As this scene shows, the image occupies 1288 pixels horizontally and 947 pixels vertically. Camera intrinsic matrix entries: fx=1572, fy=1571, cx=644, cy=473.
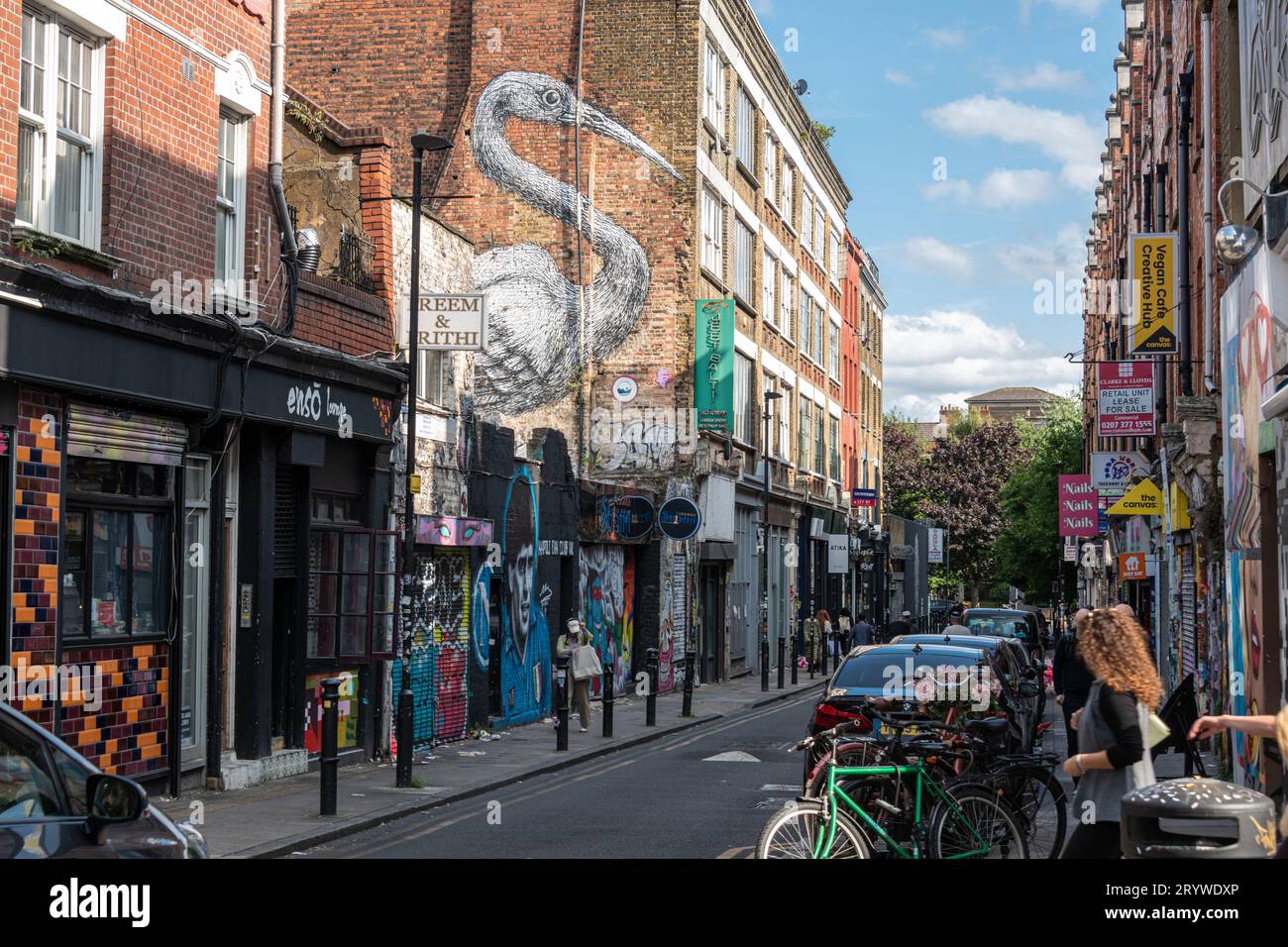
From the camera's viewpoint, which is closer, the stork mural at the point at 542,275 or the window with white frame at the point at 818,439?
the stork mural at the point at 542,275

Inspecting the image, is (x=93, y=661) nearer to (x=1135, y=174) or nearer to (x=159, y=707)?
(x=159, y=707)

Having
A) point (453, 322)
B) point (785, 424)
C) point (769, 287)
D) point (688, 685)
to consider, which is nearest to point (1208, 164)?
point (453, 322)

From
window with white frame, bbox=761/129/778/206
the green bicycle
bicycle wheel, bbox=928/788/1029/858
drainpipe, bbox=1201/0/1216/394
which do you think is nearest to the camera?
the green bicycle

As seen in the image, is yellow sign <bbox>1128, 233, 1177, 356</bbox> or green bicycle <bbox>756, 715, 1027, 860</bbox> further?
yellow sign <bbox>1128, 233, 1177, 356</bbox>

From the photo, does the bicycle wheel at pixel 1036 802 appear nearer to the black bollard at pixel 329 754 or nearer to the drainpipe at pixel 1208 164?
the black bollard at pixel 329 754

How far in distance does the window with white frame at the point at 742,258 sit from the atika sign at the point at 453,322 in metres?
20.2

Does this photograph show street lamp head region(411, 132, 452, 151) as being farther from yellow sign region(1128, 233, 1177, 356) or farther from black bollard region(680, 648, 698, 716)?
yellow sign region(1128, 233, 1177, 356)

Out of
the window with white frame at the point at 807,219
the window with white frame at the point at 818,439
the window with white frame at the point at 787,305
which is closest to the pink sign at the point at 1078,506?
the window with white frame at the point at 787,305

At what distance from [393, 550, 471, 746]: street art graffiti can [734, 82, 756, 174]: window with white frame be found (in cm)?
1999

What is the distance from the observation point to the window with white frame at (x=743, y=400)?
38.9 meters

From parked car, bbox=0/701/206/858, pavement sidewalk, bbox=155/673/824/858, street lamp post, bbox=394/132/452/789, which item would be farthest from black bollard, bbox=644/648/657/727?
parked car, bbox=0/701/206/858

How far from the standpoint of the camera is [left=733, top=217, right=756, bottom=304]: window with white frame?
3859 centimetres

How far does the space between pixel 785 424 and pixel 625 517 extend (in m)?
16.0

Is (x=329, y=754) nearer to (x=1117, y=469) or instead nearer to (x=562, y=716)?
(x=562, y=716)
